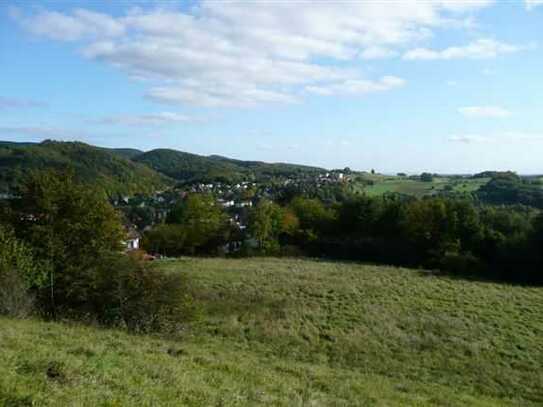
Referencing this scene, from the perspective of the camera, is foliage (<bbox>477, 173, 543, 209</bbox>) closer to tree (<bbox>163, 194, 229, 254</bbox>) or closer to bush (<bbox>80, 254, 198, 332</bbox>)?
tree (<bbox>163, 194, 229, 254</bbox>)

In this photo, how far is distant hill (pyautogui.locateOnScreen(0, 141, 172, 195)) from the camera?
449 feet

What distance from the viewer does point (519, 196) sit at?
91500 mm

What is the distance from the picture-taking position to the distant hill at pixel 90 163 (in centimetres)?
13700

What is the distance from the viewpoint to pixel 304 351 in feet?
55.9

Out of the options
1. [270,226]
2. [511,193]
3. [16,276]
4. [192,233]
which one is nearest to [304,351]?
[16,276]

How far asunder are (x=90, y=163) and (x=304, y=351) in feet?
544

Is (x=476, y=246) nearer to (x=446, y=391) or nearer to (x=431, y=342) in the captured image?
(x=431, y=342)

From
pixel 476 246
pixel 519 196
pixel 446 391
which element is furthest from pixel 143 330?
pixel 519 196

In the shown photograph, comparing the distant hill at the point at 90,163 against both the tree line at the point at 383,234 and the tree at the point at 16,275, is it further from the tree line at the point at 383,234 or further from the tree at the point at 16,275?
the tree at the point at 16,275

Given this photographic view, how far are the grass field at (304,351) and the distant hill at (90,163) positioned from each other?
114 m

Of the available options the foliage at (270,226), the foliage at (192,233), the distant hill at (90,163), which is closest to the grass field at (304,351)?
the foliage at (270,226)

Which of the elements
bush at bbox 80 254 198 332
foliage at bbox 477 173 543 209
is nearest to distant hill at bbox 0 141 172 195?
foliage at bbox 477 173 543 209

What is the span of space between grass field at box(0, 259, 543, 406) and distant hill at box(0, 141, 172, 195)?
11411 centimetres

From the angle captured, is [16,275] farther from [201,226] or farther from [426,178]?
[426,178]
